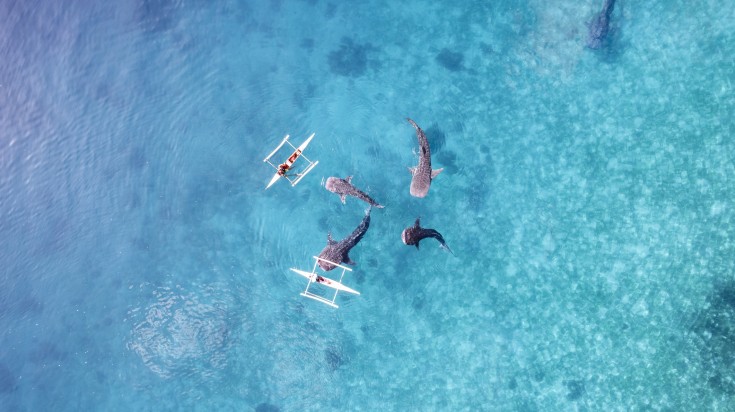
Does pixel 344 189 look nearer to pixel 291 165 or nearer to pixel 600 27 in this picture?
pixel 291 165

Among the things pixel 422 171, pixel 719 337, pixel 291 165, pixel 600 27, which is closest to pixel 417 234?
pixel 422 171

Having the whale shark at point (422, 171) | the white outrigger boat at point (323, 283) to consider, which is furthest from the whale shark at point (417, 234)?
the white outrigger boat at point (323, 283)

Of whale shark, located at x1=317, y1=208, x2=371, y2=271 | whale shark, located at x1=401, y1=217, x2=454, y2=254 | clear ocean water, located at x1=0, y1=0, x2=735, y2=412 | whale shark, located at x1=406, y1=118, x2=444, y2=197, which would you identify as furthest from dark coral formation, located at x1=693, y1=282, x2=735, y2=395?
whale shark, located at x1=317, y1=208, x2=371, y2=271

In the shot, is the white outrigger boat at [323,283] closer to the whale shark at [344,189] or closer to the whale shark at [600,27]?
the whale shark at [344,189]

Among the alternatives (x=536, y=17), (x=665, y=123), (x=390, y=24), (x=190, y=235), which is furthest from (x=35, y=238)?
(x=665, y=123)

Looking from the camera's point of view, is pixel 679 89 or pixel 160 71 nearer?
pixel 679 89

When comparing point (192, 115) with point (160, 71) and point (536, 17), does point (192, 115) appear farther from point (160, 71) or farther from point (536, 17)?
point (536, 17)

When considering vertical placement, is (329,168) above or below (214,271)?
above
